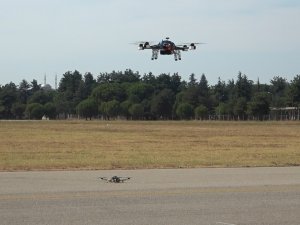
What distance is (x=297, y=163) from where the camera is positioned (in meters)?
20.7

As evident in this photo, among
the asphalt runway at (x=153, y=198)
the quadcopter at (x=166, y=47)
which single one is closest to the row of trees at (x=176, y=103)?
the quadcopter at (x=166, y=47)

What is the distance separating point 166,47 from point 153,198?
32.5 m

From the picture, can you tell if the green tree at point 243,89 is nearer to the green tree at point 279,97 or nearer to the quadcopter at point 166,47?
the green tree at point 279,97

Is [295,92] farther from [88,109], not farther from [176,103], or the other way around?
[88,109]

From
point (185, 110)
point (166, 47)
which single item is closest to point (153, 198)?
point (166, 47)

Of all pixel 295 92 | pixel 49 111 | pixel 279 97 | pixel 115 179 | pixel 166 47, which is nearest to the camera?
Answer: pixel 115 179

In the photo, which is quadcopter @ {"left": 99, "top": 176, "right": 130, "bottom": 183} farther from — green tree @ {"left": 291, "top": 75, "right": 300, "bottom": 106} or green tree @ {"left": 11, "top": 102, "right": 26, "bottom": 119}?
green tree @ {"left": 11, "top": 102, "right": 26, "bottom": 119}

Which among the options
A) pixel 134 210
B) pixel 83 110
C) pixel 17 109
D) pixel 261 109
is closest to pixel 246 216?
pixel 134 210

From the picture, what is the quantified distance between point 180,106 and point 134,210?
146444 mm

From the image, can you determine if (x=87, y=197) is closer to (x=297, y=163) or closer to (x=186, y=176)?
(x=186, y=176)

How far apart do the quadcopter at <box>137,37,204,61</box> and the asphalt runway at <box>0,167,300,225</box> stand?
27.3 m

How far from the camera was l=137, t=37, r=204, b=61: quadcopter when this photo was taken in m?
43.8

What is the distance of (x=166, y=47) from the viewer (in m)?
43.7

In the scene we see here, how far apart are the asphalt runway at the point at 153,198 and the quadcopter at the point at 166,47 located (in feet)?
89.5
